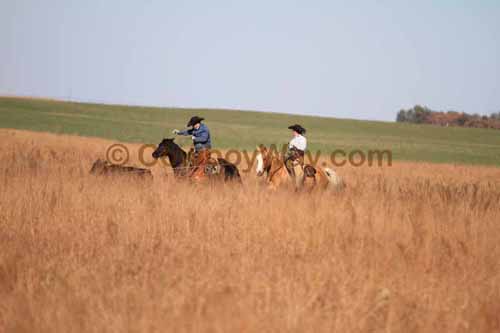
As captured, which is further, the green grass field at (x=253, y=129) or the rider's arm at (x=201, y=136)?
the green grass field at (x=253, y=129)

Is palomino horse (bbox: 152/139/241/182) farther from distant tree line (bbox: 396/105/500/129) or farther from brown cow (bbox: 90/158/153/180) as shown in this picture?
distant tree line (bbox: 396/105/500/129)

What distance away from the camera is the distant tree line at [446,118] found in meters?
116

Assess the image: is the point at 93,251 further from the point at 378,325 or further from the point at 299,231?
the point at 378,325

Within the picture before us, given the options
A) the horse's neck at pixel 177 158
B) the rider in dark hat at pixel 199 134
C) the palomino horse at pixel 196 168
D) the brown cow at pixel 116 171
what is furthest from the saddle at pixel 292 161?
the brown cow at pixel 116 171

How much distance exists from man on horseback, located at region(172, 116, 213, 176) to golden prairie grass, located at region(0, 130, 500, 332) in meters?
3.83

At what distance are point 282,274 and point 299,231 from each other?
A: 1940 millimetres

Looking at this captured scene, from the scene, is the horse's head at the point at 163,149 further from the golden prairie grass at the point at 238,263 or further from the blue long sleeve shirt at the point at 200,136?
the golden prairie grass at the point at 238,263

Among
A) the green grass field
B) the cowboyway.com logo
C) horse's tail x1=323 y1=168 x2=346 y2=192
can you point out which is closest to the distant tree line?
the green grass field

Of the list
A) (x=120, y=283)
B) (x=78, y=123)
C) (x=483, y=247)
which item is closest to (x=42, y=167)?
(x=120, y=283)

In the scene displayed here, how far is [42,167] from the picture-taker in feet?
44.9

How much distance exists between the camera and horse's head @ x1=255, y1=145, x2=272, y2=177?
43.4 ft

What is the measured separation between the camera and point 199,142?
14.6m

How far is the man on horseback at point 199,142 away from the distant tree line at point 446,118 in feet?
361

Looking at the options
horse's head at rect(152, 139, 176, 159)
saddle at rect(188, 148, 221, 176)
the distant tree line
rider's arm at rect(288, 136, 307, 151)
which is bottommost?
saddle at rect(188, 148, 221, 176)
